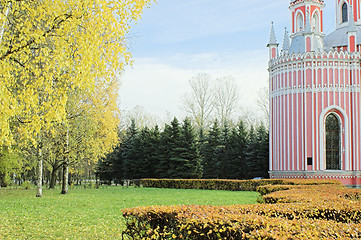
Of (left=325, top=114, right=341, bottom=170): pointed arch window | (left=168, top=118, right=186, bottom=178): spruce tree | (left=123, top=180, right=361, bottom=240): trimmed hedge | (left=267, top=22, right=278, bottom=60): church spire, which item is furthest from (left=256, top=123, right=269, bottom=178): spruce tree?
(left=123, top=180, right=361, bottom=240): trimmed hedge

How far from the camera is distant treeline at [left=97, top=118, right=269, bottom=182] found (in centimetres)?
3388

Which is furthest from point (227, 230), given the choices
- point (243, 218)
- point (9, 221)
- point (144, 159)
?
point (144, 159)

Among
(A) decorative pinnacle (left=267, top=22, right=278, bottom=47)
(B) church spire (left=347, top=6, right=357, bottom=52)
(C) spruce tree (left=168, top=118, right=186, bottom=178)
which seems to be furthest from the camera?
(C) spruce tree (left=168, top=118, right=186, bottom=178)

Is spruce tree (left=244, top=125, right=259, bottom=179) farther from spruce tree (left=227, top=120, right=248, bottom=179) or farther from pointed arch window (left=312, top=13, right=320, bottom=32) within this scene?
pointed arch window (left=312, top=13, right=320, bottom=32)

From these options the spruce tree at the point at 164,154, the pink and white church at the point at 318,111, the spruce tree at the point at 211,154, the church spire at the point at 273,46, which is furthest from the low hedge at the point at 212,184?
the church spire at the point at 273,46

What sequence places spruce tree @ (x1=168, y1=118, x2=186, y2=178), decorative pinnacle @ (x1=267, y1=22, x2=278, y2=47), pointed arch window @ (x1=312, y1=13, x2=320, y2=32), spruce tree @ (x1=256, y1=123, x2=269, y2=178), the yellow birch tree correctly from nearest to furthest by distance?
the yellow birch tree
pointed arch window @ (x1=312, y1=13, x2=320, y2=32)
decorative pinnacle @ (x1=267, y1=22, x2=278, y2=47)
spruce tree @ (x1=256, y1=123, x2=269, y2=178)
spruce tree @ (x1=168, y1=118, x2=186, y2=178)

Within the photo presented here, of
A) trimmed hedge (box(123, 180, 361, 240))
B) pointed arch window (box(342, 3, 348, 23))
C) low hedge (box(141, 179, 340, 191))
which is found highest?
pointed arch window (box(342, 3, 348, 23))

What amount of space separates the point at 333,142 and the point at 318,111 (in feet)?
8.02

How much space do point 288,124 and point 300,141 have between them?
4.98 ft

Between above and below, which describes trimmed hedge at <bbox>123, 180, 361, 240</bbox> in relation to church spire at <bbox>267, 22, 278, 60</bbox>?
below

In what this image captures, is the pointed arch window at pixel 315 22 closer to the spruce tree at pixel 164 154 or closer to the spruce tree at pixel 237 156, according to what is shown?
the spruce tree at pixel 237 156

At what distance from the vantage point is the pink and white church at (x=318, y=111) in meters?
26.2

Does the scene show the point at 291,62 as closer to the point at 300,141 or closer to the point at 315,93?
the point at 315,93

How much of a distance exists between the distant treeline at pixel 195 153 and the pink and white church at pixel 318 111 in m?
5.87
